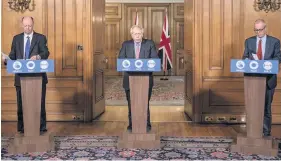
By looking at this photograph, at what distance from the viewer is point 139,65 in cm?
432

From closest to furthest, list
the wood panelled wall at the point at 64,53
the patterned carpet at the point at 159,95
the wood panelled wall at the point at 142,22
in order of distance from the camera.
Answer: the wood panelled wall at the point at 64,53 → the patterned carpet at the point at 159,95 → the wood panelled wall at the point at 142,22

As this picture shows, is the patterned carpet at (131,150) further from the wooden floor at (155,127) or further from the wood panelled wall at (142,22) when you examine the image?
the wood panelled wall at (142,22)

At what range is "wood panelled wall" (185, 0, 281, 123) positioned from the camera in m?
5.91

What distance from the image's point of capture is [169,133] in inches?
208

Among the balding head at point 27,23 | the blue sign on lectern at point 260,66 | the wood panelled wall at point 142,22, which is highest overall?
the wood panelled wall at point 142,22

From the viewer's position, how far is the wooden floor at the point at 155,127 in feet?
17.3

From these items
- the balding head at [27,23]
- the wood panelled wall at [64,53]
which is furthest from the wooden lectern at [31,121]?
the wood panelled wall at [64,53]

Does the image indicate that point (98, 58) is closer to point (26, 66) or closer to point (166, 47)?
point (166, 47)

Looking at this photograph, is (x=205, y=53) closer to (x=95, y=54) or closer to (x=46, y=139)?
(x=95, y=54)

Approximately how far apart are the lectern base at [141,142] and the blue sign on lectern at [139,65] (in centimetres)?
77

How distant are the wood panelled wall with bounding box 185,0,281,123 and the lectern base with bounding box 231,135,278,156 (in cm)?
162

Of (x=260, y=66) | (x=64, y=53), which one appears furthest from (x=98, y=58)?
(x=260, y=66)

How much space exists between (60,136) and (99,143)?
1.87ft

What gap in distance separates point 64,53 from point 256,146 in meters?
3.20
